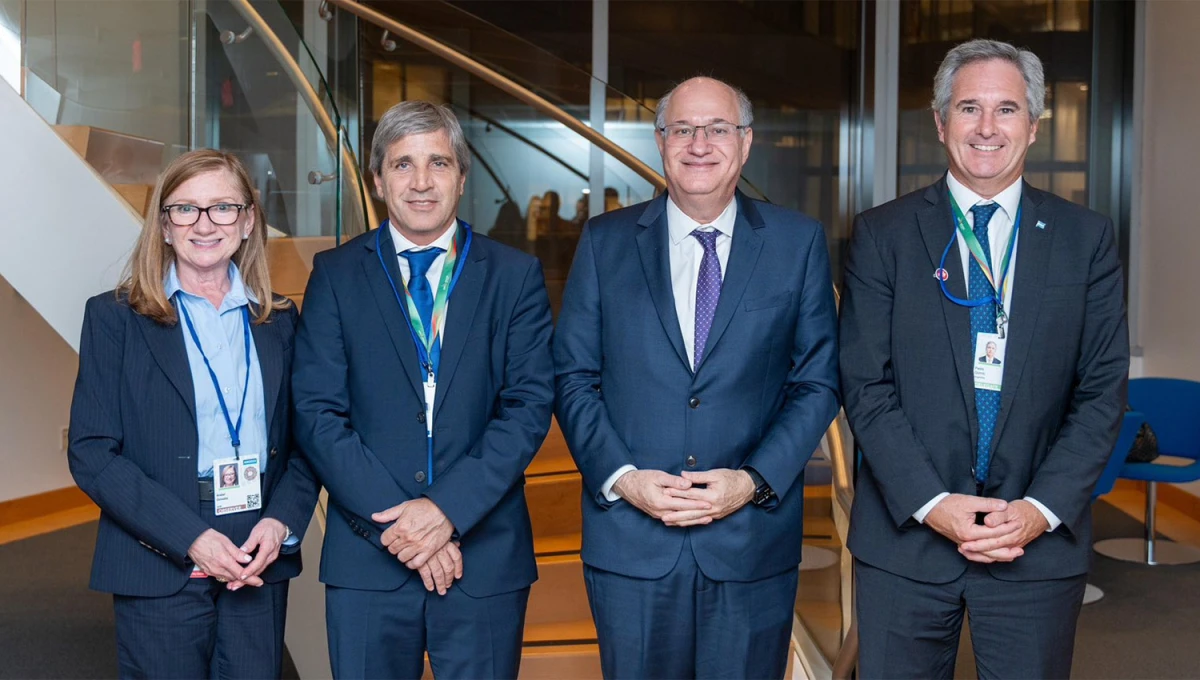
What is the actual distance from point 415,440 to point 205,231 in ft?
2.26

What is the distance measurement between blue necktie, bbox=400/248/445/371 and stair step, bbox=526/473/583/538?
157 centimetres

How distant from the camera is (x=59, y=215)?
3605 millimetres

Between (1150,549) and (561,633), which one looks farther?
(1150,549)

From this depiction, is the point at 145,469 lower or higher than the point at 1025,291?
lower

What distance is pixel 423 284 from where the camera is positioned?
2641 millimetres

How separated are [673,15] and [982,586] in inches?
289

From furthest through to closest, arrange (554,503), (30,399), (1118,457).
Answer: (30,399) < (1118,457) < (554,503)

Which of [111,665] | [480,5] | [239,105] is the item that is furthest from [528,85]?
[111,665]

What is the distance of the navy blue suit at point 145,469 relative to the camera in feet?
8.14

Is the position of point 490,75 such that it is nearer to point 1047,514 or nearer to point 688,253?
point 688,253

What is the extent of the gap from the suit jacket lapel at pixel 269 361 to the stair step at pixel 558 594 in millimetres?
1458

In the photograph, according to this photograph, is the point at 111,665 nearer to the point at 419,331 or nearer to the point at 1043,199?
the point at 419,331

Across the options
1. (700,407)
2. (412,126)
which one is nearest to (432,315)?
(412,126)

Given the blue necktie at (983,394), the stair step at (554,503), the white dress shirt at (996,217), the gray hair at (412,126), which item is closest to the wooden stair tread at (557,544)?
the stair step at (554,503)
